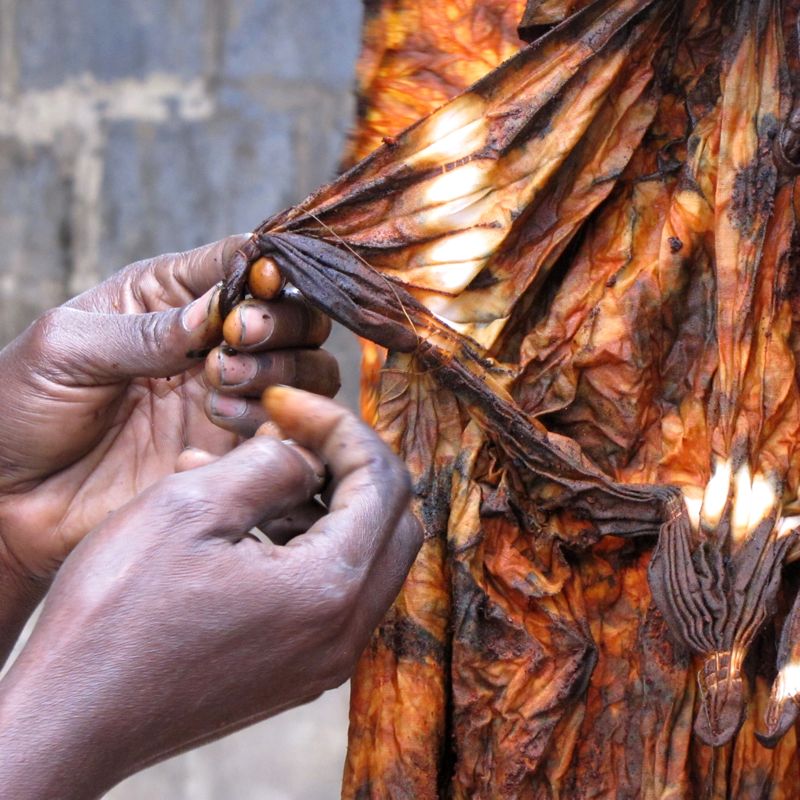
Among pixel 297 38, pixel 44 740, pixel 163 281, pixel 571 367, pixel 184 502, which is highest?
pixel 297 38

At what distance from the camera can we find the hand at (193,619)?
80 cm

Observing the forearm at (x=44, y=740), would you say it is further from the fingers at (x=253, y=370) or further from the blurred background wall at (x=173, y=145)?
the blurred background wall at (x=173, y=145)

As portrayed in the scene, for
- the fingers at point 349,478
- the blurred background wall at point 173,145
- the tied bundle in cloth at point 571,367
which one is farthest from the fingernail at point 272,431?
the blurred background wall at point 173,145

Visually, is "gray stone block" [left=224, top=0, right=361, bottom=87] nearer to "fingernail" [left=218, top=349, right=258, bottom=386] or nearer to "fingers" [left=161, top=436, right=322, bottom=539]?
"fingernail" [left=218, top=349, right=258, bottom=386]

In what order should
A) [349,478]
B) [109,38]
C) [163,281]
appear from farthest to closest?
[109,38] → [163,281] → [349,478]

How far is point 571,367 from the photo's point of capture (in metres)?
1.08

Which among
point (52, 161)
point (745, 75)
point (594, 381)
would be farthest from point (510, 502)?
point (52, 161)

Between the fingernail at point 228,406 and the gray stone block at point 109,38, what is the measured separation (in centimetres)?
139

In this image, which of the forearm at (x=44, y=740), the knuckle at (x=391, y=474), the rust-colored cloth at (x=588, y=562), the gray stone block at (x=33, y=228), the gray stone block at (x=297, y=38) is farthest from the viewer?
the gray stone block at (x=33, y=228)

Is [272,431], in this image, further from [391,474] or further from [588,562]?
[588,562]

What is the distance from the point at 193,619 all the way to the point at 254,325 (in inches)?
12.9

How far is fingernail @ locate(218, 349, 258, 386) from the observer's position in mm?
1102

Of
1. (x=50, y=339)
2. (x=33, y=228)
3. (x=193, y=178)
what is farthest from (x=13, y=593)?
(x=33, y=228)

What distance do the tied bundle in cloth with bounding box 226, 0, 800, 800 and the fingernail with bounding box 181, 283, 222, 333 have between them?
0.05 metres
